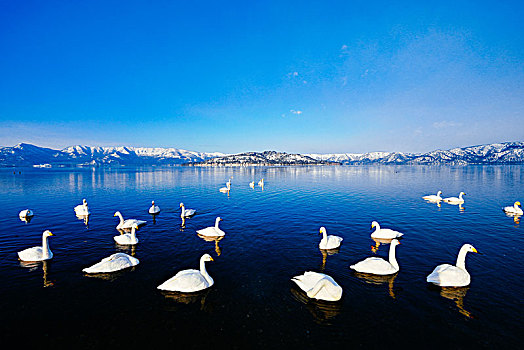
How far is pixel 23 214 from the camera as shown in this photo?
2567cm

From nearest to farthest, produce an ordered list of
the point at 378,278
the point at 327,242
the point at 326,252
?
the point at 378,278 → the point at 326,252 → the point at 327,242

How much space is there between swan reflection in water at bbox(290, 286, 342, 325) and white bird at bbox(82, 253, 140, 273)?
32.2 ft

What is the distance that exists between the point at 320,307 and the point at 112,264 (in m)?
11.5

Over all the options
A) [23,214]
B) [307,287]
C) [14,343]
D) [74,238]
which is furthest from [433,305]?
[23,214]

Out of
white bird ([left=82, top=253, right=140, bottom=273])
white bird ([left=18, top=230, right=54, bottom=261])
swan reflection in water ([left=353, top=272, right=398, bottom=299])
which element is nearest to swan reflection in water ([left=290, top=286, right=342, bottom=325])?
swan reflection in water ([left=353, top=272, right=398, bottom=299])

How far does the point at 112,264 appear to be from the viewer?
42.8ft

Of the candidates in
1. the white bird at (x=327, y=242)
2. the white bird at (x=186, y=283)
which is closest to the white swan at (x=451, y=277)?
the white bird at (x=327, y=242)

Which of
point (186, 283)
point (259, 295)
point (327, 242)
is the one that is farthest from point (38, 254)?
point (327, 242)

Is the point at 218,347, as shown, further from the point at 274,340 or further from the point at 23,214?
the point at 23,214

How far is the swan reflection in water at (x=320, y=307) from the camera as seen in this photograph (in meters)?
9.41

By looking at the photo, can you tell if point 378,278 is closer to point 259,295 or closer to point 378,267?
point 378,267

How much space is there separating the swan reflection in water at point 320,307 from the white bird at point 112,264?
32.2ft

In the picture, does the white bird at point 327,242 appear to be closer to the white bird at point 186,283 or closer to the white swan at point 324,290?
the white swan at point 324,290

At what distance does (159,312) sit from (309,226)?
15.8m
